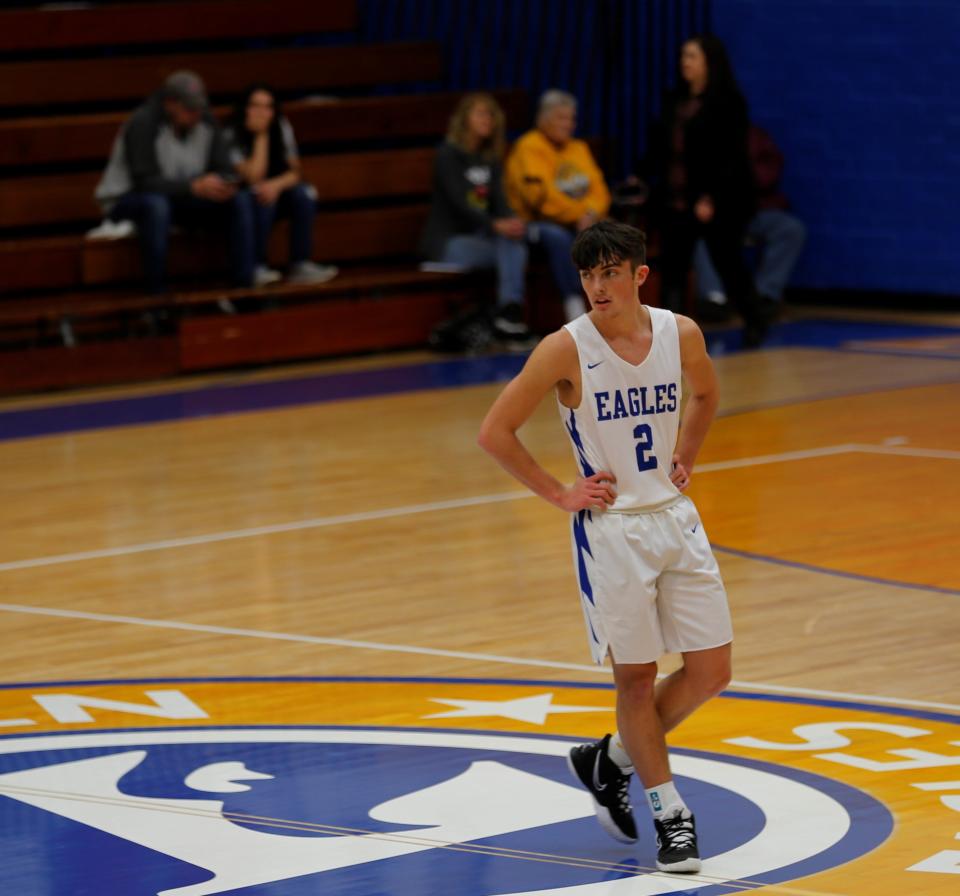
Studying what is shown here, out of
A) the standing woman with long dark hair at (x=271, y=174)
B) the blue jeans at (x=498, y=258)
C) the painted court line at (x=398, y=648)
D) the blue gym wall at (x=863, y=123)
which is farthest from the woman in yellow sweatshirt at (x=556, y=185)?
the painted court line at (x=398, y=648)

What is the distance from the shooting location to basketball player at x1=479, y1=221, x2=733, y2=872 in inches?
190

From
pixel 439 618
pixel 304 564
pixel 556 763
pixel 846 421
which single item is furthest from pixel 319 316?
pixel 556 763

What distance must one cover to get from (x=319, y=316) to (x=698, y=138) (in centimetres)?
275

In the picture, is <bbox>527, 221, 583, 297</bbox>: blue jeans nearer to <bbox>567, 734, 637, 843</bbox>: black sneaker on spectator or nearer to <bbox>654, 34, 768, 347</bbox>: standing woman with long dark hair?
<bbox>654, 34, 768, 347</bbox>: standing woman with long dark hair

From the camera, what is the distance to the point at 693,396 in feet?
16.9

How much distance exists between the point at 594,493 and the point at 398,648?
90.8 inches

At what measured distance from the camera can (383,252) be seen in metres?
15.5

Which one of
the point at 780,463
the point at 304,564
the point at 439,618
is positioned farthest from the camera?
the point at 780,463

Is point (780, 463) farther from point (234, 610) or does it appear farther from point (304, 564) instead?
point (234, 610)

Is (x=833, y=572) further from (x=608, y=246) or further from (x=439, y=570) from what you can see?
(x=608, y=246)

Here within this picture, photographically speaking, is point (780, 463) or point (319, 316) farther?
point (319, 316)

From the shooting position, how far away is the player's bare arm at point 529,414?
486 centimetres

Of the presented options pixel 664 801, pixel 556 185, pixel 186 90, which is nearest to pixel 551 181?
pixel 556 185

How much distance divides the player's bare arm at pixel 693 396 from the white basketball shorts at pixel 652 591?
192mm
